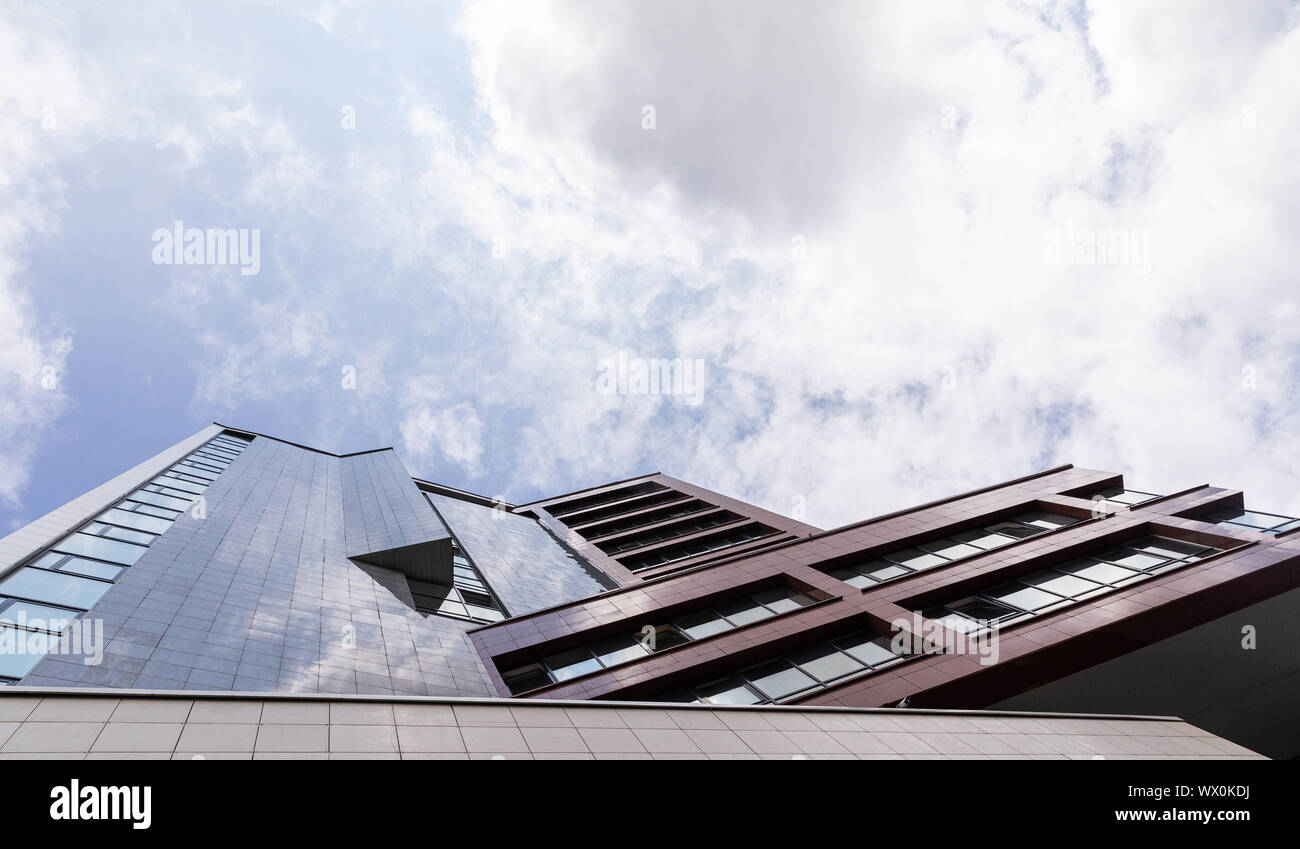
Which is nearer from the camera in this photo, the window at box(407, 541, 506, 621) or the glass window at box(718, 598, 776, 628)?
the glass window at box(718, 598, 776, 628)

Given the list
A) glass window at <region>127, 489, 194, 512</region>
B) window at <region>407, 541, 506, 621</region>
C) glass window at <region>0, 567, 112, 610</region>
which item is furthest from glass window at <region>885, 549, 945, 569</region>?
glass window at <region>127, 489, 194, 512</region>

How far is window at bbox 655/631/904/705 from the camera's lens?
1931cm

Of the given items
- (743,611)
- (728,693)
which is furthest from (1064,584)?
(728,693)

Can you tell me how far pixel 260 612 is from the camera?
19250mm

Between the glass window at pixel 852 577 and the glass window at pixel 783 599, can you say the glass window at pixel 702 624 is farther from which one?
the glass window at pixel 852 577

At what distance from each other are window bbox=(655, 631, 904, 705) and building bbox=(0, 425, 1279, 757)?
0.08 meters

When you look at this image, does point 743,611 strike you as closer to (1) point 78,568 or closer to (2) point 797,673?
(2) point 797,673

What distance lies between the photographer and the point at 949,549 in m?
27.4

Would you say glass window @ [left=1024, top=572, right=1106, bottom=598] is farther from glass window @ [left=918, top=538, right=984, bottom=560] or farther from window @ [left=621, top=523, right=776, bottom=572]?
window @ [left=621, top=523, right=776, bottom=572]

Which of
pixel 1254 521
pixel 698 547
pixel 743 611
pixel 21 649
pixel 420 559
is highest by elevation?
pixel 1254 521

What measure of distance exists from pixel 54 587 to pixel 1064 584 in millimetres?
29108
